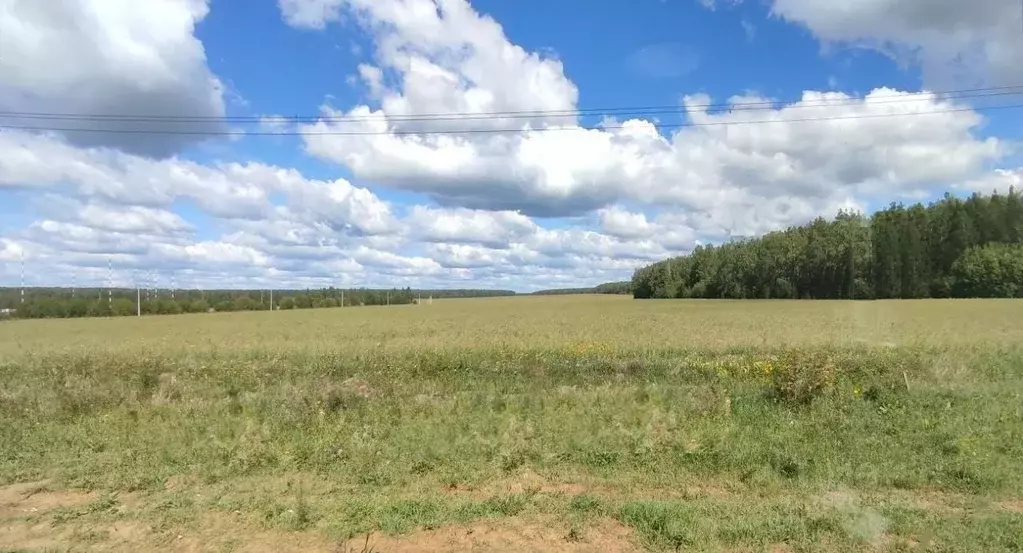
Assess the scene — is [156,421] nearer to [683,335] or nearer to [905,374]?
[905,374]

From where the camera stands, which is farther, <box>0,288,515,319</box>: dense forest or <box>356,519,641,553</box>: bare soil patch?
<box>0,288,515,319</box>: dense forest

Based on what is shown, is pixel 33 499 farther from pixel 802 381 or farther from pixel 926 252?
pixel 926 252

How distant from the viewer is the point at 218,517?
645 centimetres

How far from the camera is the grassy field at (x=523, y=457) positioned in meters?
5.91

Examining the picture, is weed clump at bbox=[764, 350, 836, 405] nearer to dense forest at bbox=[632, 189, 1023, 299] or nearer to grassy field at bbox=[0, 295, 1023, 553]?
grassy field at bbox=[0, 295, 1023, 553]

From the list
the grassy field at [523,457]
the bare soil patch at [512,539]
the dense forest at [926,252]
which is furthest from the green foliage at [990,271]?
the bare soil patch at [512,539]

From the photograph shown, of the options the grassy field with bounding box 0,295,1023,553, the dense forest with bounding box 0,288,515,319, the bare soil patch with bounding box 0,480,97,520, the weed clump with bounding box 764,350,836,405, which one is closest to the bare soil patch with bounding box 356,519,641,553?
the grassy field with bounding box 0,295,1023,553

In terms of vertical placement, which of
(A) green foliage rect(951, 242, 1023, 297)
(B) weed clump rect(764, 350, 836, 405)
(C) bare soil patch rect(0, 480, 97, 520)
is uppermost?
(A) green foliage rect(951, 242, 1023, 297)

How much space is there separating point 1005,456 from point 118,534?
9.91 metres

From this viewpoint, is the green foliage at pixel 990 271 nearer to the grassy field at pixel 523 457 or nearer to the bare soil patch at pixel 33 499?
the grassy field at pixel 523 457

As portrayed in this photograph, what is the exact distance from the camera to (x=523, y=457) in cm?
841

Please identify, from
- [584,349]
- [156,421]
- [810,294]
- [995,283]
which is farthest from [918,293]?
[156,421]

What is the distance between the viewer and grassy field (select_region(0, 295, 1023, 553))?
5.91m

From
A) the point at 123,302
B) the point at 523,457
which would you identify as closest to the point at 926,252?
the point at 523,457
